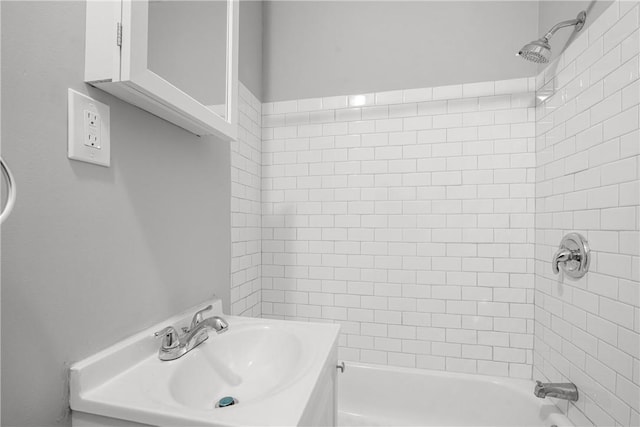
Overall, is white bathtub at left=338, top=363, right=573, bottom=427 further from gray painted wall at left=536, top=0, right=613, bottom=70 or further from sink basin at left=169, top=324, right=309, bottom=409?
gray painted wall at left=536, top=0, right=613, bottom=70

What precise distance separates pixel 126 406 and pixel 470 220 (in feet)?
5.61

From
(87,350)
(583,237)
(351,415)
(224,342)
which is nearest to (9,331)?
(87,350)

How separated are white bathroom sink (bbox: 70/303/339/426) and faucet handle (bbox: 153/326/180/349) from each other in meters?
0.03

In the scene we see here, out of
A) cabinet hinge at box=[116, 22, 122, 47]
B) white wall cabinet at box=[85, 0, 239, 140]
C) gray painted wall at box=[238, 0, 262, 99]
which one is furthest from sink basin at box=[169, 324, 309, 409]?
gray painted wall at box=[238, 0, 262, 99]

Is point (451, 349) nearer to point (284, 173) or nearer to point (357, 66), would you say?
point (284, 173)

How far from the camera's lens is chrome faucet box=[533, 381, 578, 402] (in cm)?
137

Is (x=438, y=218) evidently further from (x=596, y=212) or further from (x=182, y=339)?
(x=182, y=339)

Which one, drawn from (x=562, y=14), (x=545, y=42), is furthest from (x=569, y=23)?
(x=562, y=14)

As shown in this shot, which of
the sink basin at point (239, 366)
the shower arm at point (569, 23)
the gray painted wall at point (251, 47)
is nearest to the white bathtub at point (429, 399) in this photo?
the sink basin at point (239, 366)

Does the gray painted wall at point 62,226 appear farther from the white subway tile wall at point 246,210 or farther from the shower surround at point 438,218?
the shower surround at point 438,218

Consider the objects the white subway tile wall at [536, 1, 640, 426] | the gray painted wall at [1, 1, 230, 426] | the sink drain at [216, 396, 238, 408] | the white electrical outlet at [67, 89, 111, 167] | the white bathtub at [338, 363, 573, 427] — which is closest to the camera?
the gray painted wall at [1, 1, 230, 426]

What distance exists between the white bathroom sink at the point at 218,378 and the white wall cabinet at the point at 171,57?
2.28ft

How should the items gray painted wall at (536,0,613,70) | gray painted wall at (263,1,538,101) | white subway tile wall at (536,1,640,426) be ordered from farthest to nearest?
gray painted wall at (263,1,538,101)
gray painted wall at (536,0,613,70)
white subway tile wall at (536,1,640,426)

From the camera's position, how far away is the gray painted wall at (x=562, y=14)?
1.29 meters
